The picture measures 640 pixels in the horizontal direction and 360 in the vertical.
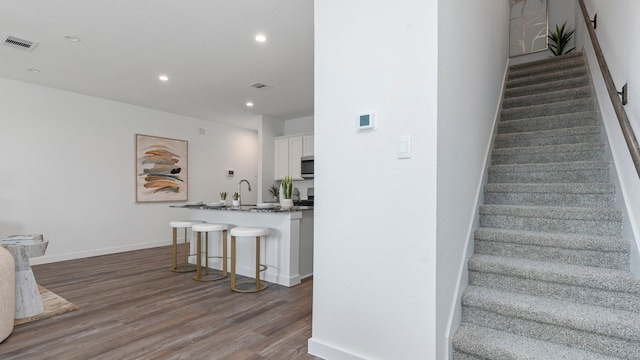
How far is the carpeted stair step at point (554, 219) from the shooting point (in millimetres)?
2357

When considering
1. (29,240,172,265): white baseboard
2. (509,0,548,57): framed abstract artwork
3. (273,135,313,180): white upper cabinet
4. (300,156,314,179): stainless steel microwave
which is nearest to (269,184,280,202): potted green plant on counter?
(273,135,313,180): white upper cabinet

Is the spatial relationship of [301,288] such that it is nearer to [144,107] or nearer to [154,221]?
[154,221]

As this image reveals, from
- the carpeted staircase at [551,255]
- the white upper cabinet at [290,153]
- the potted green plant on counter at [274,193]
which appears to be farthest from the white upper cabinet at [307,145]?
the carpeted staircase at [551,255]

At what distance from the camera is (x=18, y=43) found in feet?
11.2

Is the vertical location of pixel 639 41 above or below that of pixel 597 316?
above

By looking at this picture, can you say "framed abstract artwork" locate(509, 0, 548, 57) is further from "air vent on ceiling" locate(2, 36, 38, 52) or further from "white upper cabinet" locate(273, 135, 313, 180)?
"air vent on ceiling" locate(2, 36, 38, 52)

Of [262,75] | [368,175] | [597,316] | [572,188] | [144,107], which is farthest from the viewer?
[144,107]

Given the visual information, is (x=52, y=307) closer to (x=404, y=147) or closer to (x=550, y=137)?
(x=404, y=147)

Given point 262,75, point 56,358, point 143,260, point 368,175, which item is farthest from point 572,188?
point 143,260

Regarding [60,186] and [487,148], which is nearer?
[487,148]

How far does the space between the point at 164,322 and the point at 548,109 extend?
171 inches

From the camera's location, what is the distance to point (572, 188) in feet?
8.75

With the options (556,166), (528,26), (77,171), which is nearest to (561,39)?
(528,26)

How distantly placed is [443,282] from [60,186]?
5.54 metres
